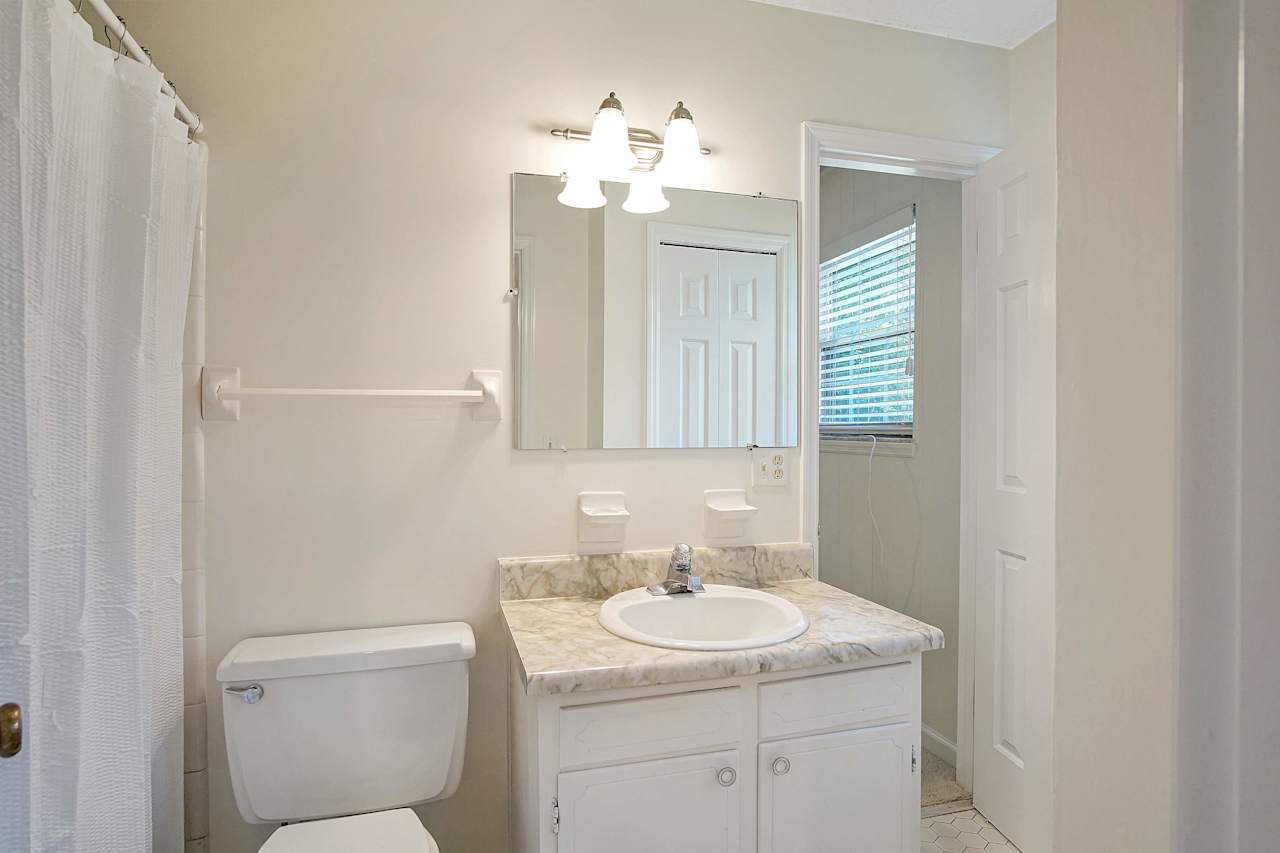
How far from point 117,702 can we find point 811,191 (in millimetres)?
1945

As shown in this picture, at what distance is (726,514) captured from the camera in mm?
1869

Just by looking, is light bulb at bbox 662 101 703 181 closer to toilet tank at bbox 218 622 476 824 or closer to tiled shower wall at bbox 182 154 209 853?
tiled shower wall at bbox 182 154 209 853

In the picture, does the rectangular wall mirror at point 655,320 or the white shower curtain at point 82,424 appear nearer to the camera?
the white shower curtain at point 82,424

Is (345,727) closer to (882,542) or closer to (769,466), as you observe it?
(769,466)

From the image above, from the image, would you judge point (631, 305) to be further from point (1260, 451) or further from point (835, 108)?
point (1260, 451)

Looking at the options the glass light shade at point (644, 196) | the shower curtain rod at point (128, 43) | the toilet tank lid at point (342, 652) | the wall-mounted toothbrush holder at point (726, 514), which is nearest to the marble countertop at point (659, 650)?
the toilet tank lid at point (342, 652)

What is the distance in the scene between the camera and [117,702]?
105 cm

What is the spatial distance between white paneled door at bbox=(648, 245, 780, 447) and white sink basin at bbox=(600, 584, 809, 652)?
0.41 meters

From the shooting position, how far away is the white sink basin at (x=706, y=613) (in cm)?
163

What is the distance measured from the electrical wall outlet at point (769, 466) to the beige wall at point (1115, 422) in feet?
5.04

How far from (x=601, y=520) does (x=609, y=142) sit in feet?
3.09

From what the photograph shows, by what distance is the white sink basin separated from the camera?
1628 mm

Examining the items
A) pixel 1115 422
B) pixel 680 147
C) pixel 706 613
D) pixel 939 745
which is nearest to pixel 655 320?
pixel 680 147

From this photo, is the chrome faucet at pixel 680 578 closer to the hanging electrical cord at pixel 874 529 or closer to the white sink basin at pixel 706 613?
the white sink basin at pixel 706 613
